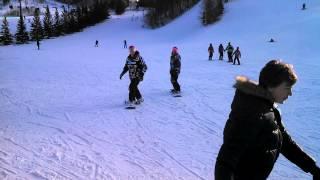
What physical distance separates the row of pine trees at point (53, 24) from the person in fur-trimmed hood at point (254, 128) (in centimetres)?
4946

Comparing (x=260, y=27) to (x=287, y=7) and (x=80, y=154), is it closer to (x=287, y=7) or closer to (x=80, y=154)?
(x=287, y=7)

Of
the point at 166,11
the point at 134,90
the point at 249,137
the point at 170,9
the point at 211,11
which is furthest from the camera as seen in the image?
the point at 166,11

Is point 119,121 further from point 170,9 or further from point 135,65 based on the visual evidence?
point 170,9

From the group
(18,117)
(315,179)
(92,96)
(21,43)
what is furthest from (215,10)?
(315,179)

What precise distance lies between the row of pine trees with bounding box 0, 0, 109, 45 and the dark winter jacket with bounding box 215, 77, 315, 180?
49.5m

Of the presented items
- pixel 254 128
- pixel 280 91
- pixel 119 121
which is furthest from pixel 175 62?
pixel 254 128

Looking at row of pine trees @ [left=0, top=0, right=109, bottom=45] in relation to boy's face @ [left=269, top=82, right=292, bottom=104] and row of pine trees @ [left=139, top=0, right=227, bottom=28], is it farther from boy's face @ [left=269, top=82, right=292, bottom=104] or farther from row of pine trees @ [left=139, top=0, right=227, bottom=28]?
boy's face @ [left=269, top=82, right=292, bottom=104]

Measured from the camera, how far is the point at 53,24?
67.4m

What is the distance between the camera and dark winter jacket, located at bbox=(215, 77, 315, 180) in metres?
2.76

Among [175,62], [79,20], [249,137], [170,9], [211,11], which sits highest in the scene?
[170,9]

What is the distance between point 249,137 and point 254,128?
0.06 metres

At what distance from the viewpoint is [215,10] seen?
188 feet

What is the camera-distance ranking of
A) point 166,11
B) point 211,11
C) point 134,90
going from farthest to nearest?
point 166,11 → point 211,11 → point 134,90

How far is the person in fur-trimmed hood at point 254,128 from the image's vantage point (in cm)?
276
